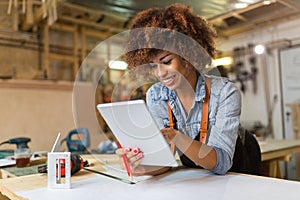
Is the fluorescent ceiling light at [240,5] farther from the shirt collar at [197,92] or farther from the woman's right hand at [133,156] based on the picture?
the woman's right hand at [133,156]

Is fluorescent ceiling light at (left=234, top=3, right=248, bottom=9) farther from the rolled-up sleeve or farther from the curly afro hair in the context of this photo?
the rolled-up sleeve

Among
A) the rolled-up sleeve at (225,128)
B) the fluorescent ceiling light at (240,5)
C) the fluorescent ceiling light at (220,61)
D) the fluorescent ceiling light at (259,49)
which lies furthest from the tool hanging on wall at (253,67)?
the rolled-up sleeve at (225,128)

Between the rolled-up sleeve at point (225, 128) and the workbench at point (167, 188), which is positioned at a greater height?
the rolled-up sleeve at point (225, 128)

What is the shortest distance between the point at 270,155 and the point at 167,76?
47.7 inches

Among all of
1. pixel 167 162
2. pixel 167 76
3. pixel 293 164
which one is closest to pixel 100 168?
pixel 167 162

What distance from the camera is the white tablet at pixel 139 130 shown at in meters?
0.66

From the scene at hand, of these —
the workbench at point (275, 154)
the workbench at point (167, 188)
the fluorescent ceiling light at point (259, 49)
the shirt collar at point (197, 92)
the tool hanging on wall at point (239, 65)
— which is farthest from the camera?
the tool hanging on wall at point (239, 65)

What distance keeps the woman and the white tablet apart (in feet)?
0.09

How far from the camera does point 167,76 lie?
0.84 m

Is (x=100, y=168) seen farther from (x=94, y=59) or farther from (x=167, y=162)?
(x=94, y=59)

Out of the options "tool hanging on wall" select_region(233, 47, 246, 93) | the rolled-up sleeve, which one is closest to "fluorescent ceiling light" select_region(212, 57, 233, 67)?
"tool hanging on wall" select_region(233, 47, 246, 93)

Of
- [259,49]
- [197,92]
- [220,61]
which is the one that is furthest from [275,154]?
[259,49]

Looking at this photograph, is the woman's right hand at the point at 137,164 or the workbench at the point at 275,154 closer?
the woman's right hand at the point at 137,164

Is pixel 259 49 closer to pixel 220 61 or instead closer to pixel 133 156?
pixel 220 61
